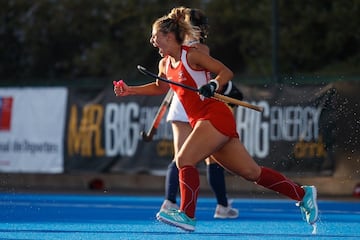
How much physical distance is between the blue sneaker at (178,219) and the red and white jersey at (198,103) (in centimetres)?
71

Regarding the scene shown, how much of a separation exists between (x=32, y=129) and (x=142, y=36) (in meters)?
7.30

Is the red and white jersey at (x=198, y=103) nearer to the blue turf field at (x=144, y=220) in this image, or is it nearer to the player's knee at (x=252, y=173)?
the player's knee at (x=252, y=173)

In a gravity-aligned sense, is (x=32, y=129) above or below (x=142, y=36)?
below

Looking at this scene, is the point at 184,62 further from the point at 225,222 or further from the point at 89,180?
the point at 89,180

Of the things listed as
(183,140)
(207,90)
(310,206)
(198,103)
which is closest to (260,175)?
(310,206)

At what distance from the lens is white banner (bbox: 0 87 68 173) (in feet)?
59.7

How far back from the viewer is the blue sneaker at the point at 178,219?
8.53 metres

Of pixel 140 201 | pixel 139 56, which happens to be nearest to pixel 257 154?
pixel 140 201

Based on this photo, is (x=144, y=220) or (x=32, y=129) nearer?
(x=144, y=220)

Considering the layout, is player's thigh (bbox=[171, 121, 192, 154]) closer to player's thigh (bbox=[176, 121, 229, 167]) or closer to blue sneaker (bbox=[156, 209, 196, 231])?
player's thigh (bbox=[176, 121, 229, 167])

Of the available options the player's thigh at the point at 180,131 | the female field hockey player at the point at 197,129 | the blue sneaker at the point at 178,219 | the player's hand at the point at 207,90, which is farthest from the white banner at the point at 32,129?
the player's hand at the point at 207,90

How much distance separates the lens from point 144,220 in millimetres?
11414

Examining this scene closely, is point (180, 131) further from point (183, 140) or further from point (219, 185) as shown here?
point (219, 185)

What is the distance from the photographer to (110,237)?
9.38 meters
